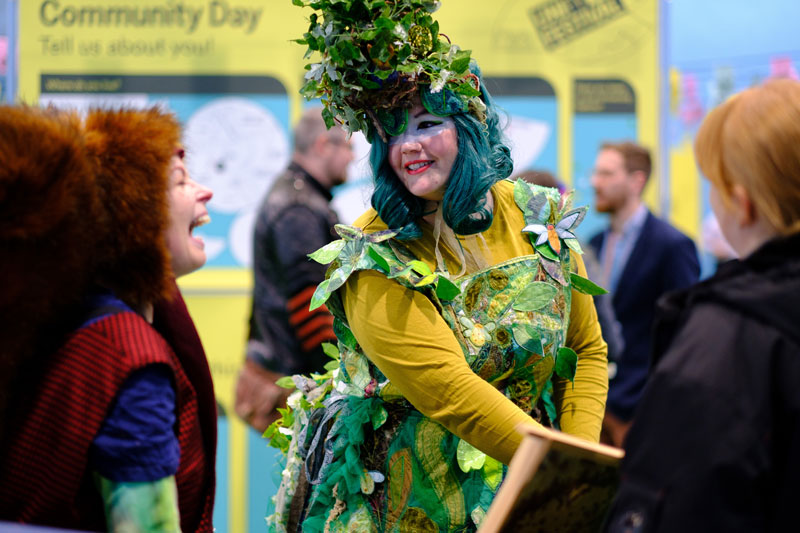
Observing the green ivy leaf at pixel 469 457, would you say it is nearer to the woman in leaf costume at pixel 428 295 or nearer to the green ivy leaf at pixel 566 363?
the woman in leaf costume at pixel 428 295

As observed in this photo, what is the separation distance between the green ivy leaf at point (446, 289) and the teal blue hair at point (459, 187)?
13 centimetres

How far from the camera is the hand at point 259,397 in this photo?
12.3 ft

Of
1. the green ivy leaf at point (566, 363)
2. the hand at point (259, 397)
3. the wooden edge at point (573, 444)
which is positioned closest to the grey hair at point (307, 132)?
the hand at point (259, 397)

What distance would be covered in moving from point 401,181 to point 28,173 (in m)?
0.84

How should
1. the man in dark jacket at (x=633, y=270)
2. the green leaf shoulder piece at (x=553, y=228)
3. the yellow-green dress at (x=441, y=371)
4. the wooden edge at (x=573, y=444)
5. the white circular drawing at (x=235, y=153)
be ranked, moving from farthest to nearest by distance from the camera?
1. the white circular drawing at (x=235, y=153)
2. the man in dark jacket at (x=633, y=270)
3. the green leaf shoulder piece at (x=553, y=228)
4. the yellow-green dress at (x=441, y=371)
5. the wooden edge at (x=573, y=444)

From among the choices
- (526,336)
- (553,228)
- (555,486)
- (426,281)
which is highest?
(553,228)

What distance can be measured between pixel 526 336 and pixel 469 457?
0.87 ft

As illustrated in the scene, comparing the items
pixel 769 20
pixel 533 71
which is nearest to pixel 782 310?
pixel 533 71

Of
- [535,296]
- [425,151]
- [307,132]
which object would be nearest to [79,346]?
[425,151]

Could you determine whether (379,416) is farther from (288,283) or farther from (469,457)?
(288,283)

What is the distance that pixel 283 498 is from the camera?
216cm

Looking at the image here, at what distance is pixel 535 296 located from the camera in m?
1.95

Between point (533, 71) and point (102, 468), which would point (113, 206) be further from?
point (533, 71)

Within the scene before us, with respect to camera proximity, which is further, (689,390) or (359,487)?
(359,487)
